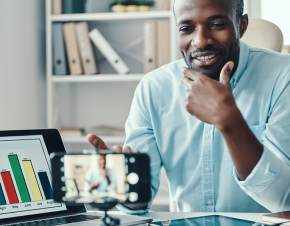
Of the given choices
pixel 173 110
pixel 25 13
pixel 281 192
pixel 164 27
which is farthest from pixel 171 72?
pixel 25 13

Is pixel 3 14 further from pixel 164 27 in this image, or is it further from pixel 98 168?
pixel 98 168

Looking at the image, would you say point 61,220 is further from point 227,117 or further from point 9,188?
point 227,117

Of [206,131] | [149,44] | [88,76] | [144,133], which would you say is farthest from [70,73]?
[206,131]

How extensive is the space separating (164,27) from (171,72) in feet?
2.89

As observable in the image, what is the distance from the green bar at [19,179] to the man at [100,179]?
0.86 ft

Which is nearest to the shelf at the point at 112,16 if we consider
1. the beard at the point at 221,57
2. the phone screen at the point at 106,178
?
the beard at the point at 221,57

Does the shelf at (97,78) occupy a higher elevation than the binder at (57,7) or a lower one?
lower

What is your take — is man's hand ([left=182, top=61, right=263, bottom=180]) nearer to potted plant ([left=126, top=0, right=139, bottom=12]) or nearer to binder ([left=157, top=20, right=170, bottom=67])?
binder ([left=157, top=20, right=170, bottom=67])

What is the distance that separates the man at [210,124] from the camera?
0.92 meters

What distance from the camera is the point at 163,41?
2.03 m

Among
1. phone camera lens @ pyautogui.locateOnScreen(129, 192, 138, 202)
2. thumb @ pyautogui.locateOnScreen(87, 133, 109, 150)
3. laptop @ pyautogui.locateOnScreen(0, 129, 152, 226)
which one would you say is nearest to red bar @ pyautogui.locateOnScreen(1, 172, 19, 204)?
laptop @ pyautogui.locateOnScreen(0, 129, 152, 226)

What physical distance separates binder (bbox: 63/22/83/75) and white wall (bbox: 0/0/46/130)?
189 mm

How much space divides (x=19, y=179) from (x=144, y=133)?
1.53 ft

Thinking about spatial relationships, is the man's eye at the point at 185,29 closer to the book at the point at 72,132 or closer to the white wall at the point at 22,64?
the white wall at the point at 22,64
